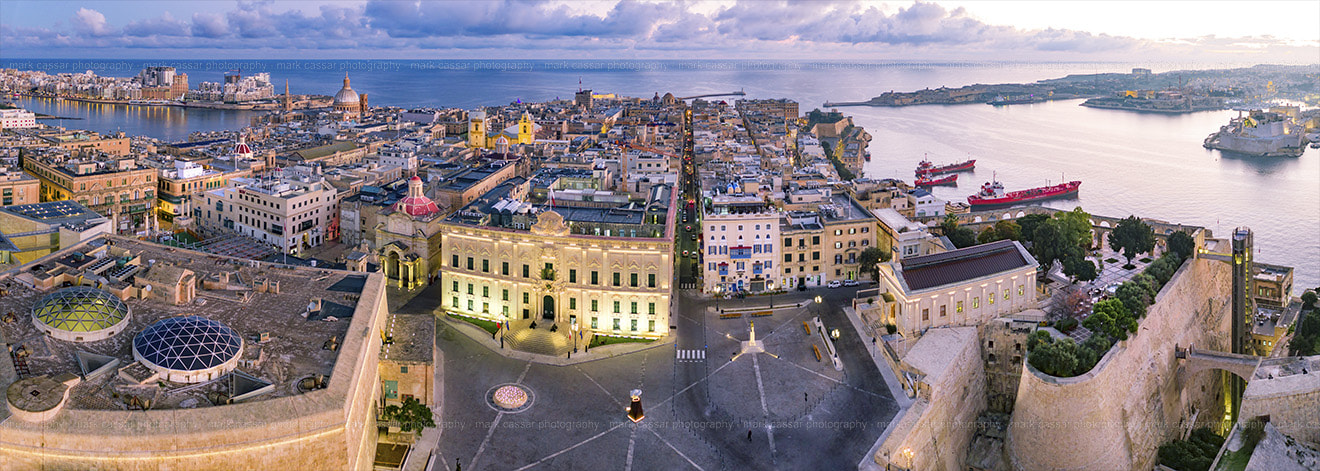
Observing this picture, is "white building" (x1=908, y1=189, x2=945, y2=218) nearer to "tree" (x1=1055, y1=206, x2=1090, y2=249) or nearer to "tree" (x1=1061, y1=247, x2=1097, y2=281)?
"tree" (x1=1055, y1=206, x2=1090, y2=249)

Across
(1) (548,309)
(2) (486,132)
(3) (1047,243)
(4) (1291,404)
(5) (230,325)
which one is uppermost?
(2) (486,132)

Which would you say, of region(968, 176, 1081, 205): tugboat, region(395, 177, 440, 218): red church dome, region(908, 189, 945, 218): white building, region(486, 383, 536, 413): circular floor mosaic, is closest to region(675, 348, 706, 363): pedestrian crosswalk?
region(486, 383, 536, 413): circular floor mosaic

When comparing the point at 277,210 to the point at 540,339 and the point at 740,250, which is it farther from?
the point at 740,250

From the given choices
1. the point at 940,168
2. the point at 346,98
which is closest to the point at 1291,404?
the point at 940,168

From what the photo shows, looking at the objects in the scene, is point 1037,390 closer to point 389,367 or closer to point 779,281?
point 779,281

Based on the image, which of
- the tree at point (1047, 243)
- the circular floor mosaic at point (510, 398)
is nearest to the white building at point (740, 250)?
the tree at point (1047, 243)

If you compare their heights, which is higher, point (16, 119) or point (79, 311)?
point (16, 119)
